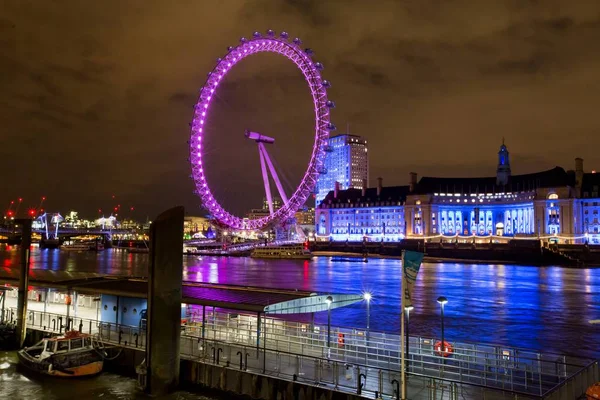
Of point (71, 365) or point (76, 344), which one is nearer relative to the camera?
point (71, 365)

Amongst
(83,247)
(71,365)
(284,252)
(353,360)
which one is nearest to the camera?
A: (353,360)

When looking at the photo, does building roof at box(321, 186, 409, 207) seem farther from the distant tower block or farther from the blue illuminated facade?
the distant tower block

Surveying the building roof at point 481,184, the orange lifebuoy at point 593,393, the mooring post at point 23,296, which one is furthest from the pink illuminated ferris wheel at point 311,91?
the building roof at point 481,184

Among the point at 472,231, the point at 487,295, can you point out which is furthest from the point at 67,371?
the point at 472,231

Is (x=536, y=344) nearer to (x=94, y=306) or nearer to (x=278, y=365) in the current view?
(x=278, y=365)

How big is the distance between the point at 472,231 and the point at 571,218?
1261 inches

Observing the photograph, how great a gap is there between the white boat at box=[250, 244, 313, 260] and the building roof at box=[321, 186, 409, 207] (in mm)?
41413

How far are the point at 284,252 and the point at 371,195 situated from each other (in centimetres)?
5049

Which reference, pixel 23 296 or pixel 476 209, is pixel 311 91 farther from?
pixel 476 209

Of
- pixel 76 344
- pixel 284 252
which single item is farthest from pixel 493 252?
pixel 76 344

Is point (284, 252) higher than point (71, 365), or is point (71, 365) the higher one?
point (284, 252)

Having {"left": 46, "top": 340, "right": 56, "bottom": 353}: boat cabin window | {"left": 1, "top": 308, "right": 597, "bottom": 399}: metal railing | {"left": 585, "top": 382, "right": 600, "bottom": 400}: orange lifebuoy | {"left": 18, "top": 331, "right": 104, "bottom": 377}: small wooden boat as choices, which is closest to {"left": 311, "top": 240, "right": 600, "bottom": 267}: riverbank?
{"left": 1, "top": 308, "right": 597, "bottom": 399}: metal railing

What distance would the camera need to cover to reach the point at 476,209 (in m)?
156

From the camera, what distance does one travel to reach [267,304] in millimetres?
19219
